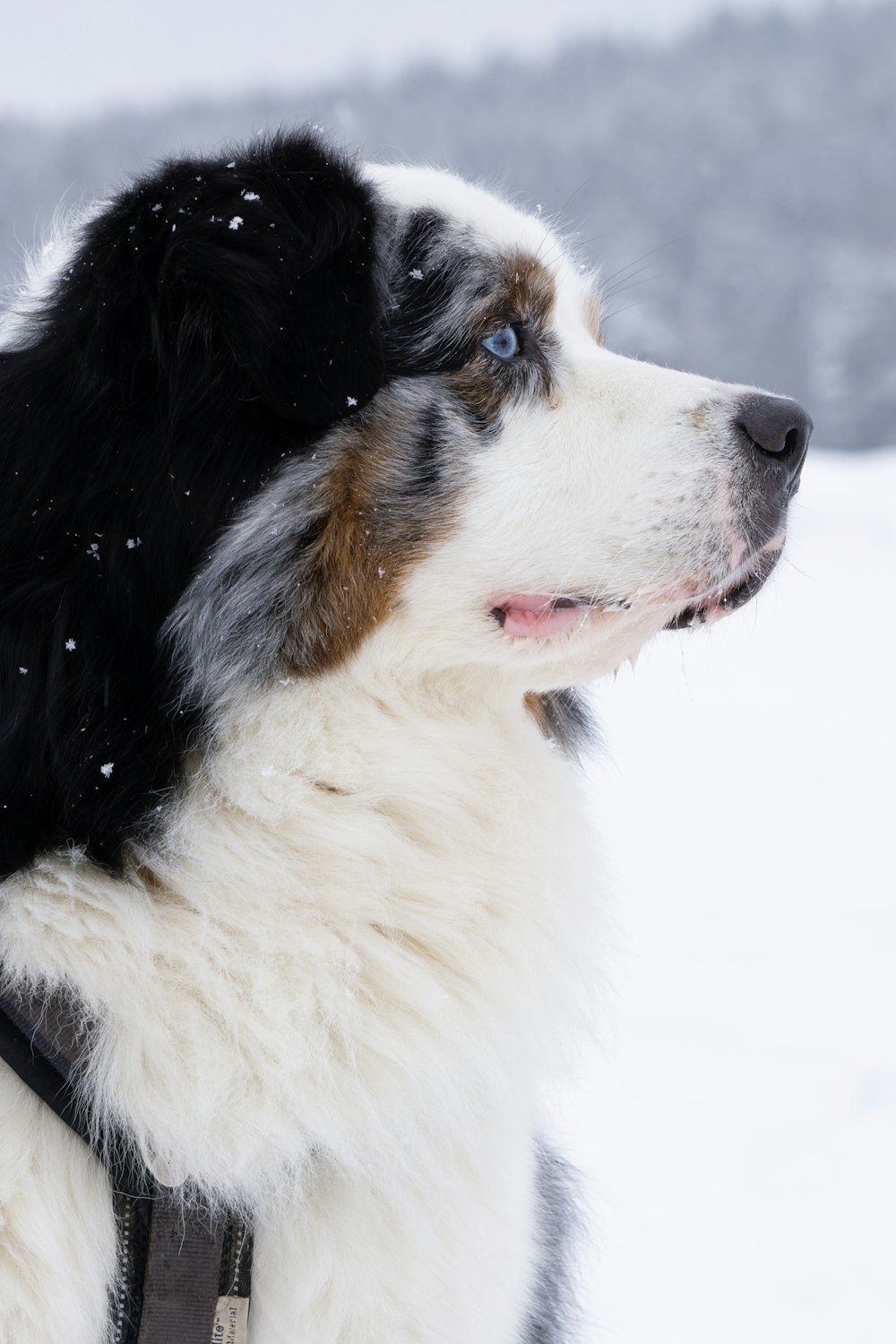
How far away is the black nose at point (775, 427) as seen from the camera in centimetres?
199

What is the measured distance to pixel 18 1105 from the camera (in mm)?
1651

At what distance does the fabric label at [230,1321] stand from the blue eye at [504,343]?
4.99 ft

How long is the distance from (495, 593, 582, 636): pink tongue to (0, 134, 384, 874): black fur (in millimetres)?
413

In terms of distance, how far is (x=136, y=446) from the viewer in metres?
1.78

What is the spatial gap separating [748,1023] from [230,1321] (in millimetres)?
3233

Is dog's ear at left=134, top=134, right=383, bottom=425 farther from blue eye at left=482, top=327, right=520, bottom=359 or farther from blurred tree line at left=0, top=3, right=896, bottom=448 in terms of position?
blurred tree line at left=0, top=3, right=896, bottom=448

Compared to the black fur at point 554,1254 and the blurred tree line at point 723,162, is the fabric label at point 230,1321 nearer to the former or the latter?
the black fur at point 554,1254

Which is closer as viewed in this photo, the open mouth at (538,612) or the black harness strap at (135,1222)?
the black harness strap at (135,1222)

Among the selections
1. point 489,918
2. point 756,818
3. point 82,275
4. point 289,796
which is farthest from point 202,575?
point 756,818

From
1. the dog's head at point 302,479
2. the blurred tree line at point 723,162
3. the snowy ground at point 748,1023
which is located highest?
the dog's head at point 302,479

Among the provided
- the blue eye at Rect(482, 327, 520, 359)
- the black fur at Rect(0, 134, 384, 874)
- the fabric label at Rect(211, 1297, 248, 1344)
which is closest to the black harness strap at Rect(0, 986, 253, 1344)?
the fabric label at Rect(211, 1297, 248, 1344)

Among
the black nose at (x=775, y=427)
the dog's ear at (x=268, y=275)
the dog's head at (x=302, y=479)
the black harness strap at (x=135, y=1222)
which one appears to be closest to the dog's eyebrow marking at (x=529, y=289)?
the dog's head at (x=302, y=479)

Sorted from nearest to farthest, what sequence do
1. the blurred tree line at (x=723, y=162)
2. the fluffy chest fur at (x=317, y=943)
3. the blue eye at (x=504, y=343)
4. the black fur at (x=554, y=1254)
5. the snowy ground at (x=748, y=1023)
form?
the fluffy chest fur at (x=317, y=943)
the blue eye at (x=504, y=343)
the black fur at (x=554, y=1254)
the snowy ground at (x=748, y=1023)
the blurred tree line at (x=723, y=162)

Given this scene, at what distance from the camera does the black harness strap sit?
1.61 metres
